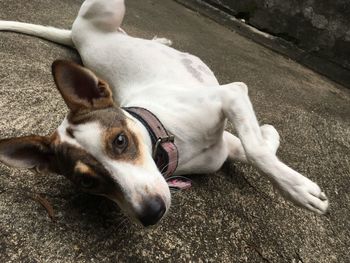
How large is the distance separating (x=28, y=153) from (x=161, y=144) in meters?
0.85

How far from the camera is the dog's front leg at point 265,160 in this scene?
8.76 feet

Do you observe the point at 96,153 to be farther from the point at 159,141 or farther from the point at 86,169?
the point at 159,141

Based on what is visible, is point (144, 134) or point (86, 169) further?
point (144, 134)

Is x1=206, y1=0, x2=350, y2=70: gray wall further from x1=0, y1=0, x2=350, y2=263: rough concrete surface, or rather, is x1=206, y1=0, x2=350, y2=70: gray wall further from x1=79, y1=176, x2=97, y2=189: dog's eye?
x1=79, y1=176, x2=97, y2=189: dog's eye

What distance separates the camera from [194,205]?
3.04 metres

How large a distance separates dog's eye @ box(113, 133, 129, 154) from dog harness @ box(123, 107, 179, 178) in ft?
0.96

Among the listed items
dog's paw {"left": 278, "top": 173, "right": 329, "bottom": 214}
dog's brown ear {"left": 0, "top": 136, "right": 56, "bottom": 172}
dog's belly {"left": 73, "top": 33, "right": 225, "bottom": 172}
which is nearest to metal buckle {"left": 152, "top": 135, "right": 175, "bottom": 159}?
dog's belly {"left": 73, "top": 33, "right": 225, "bottom": 172}

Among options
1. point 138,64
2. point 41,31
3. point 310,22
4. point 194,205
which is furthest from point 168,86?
point 310,22

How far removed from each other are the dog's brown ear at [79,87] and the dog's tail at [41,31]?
2238mm

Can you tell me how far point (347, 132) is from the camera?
4746 millimetres

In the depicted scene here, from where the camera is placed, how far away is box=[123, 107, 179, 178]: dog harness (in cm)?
287

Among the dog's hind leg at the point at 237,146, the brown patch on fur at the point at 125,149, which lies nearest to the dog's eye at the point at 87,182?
the brown patch on fur at the point at 125,149

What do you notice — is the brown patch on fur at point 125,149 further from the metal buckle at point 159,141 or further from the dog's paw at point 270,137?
the dog's paw at point 270,137

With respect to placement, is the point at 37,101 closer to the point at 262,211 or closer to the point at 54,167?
the point at 54,167
